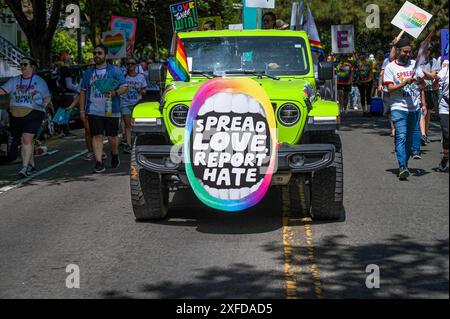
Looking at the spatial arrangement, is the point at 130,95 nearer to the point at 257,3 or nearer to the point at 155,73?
the point at 257,3

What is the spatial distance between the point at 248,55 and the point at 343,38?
66.8 ft

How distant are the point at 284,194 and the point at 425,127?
25.1 feet

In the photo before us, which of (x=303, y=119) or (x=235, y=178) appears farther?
(x=303, y=119)

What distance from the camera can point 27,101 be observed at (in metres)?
Answer: 13.8

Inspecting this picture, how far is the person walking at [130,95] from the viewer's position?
16391 millimetres

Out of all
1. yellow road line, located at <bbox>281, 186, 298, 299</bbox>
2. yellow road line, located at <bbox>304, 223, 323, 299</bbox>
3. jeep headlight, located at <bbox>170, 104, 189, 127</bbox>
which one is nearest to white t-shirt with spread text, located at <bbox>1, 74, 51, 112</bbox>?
yellow road line, located at <bbox>281, 186, 298, 299</bbox>

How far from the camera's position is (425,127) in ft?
57.9

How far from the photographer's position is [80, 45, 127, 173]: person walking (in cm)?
1334

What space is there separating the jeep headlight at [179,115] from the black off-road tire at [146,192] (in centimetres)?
57

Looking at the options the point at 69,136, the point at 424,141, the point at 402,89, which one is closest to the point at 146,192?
the point at 402,89

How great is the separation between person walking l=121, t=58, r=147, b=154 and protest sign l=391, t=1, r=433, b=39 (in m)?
4.78

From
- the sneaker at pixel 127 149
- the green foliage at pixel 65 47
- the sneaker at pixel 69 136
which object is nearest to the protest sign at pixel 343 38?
the sneaker at pixel 69 136
